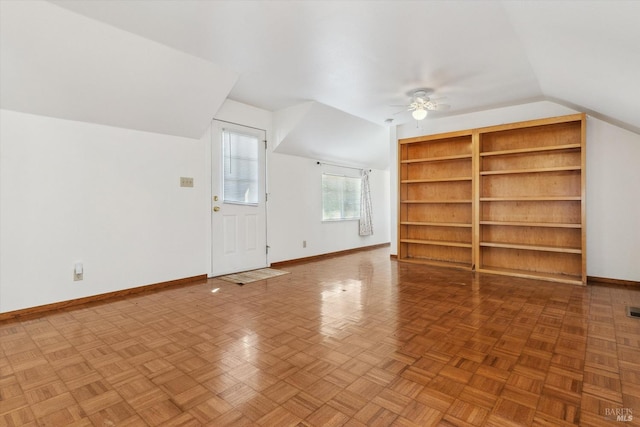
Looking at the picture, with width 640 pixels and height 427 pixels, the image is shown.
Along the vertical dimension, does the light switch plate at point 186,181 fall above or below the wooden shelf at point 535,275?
above

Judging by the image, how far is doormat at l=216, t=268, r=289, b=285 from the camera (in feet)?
13.8

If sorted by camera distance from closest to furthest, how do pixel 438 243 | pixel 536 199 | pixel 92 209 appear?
pixel 92 209 → pixel 536 199 → pixel 438 243

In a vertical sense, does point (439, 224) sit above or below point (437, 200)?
below

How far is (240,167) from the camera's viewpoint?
462 cm

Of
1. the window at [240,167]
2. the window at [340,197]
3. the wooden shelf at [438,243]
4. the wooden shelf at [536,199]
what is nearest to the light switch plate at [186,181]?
the window at [240,167]

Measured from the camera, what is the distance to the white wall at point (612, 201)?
3.79 meters

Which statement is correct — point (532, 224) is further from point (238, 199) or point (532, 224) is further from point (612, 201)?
point (238, 199)

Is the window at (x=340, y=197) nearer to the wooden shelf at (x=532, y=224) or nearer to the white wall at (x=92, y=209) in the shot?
the white wall at (x=92, y=209)

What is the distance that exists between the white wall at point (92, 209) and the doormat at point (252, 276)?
1.25 feet

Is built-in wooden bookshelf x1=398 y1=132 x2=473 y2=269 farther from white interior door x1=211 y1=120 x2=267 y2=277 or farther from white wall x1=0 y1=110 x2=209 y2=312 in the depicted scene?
white wall x1=0 y1=110 x2=209 y2=312

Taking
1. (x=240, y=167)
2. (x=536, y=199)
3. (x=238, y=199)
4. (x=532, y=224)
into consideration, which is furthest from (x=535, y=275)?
(x=240, y=167)

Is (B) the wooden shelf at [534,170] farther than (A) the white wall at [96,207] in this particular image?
Yes

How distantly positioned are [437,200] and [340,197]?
2.01m

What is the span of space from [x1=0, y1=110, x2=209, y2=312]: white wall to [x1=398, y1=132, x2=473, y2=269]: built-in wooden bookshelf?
3329mm
